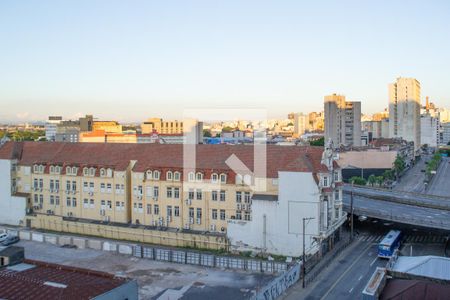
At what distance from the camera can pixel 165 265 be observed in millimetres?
38156

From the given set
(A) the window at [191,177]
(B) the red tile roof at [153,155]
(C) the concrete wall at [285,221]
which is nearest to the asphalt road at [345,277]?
(C) the concrete wall at [285,221]

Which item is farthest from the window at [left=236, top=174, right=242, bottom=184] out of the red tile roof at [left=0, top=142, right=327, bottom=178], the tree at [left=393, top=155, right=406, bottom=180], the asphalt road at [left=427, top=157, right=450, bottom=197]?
the tree at [left=393, top=155, right=406, bottom=180]

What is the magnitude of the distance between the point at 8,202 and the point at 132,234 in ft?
56.3

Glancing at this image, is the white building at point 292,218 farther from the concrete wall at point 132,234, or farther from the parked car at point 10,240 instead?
the parked car at point 10,240

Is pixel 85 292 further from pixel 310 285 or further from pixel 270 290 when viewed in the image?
pixel 310 285

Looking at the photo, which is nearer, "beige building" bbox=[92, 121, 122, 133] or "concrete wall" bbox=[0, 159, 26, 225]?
"concrete wall" bbox=[0, 159, 26, 225]

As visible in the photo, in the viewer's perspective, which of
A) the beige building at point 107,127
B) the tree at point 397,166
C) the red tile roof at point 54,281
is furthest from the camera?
the beige building at point 107,127

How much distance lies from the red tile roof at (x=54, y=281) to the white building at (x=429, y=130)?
609 feet

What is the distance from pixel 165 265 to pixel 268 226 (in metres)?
9.21

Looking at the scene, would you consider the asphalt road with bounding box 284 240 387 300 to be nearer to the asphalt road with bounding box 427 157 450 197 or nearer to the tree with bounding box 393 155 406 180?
the asphalt road with bounding box 427 157 450 197

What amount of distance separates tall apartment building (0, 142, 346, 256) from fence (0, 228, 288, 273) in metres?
3.03

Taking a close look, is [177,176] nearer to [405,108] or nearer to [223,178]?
[223,178]

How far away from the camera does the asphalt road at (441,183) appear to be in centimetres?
8100

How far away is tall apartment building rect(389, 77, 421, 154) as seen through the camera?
14212 cm
